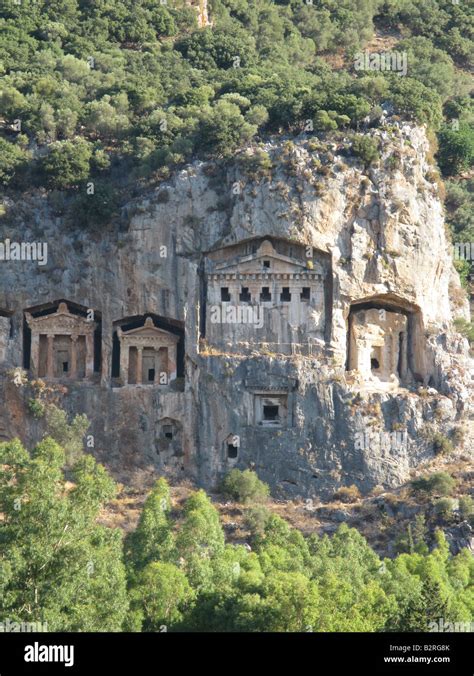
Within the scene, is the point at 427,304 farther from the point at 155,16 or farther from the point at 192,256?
the point at 155,16

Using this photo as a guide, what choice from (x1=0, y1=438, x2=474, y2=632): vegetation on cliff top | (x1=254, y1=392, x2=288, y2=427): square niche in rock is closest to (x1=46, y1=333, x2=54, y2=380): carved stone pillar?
(x1=254, y1=392, x2=288, y2=427): square niche in rock

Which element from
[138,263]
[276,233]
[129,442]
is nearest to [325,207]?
[276,233]

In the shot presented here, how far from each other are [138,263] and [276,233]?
601cm

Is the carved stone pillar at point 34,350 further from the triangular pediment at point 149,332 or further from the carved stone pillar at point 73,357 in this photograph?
the triangular pediment at point 149,332

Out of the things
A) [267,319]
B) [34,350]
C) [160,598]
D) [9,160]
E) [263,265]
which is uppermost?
[9,160]

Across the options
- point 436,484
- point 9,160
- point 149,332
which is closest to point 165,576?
point 436,484

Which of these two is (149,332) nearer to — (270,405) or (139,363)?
(139,363)

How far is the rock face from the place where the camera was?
236 ft

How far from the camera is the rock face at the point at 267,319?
72.1 meters

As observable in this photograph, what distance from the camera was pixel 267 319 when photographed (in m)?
73.0

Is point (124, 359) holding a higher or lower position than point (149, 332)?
lower

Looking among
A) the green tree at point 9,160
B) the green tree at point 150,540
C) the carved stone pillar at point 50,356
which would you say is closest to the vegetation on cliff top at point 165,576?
the green tree at point 150,540

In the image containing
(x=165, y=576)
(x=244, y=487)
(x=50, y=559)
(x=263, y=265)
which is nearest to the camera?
(x=50, y=559)

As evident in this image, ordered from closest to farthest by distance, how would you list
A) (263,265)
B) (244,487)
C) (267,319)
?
1. (244,487)
2. (267,319)
3. (263,265)
